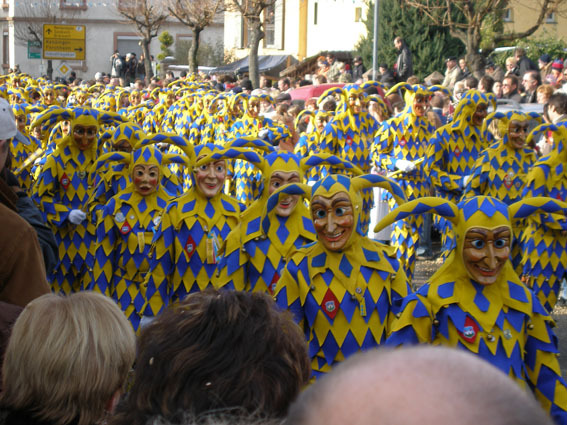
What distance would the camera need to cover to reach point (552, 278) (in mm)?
7617

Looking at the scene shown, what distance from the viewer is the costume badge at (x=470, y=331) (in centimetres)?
416

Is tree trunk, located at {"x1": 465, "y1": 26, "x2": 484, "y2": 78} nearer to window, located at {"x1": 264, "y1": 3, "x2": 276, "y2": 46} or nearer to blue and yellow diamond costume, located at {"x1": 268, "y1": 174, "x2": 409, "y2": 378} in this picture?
blue and yellow diamond costume, located at {"x1": 268, "y1": 174, "x2": 409, "y2": 378}

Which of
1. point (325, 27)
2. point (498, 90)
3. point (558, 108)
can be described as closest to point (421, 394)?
point (558, 108)

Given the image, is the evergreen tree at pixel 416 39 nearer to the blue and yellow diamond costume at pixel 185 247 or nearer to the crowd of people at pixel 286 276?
the crowd of people at pixel 286 276

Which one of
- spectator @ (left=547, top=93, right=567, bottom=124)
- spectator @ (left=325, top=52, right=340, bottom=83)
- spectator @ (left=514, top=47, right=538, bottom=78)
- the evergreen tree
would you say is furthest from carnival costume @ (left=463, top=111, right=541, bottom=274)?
the evergreen tree

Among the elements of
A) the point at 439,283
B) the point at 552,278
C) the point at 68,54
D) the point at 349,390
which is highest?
the point at 68,54

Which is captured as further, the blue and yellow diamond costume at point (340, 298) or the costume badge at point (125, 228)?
the costume badge at point (125, 228)

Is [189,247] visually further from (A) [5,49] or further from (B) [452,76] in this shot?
(A) [5,49]

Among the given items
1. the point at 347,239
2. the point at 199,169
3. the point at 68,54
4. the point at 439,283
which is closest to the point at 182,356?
the point at 439,283

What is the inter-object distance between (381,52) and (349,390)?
2991 centimetres

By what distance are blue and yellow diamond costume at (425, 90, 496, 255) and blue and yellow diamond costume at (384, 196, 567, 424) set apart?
5042 millimetres

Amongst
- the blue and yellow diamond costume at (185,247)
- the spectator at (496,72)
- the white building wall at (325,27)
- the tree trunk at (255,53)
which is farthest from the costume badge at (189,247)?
the white building wall at (325,27)

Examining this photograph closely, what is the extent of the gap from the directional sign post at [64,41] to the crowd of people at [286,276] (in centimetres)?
2232

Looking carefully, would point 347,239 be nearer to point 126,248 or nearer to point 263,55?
point 126,248
